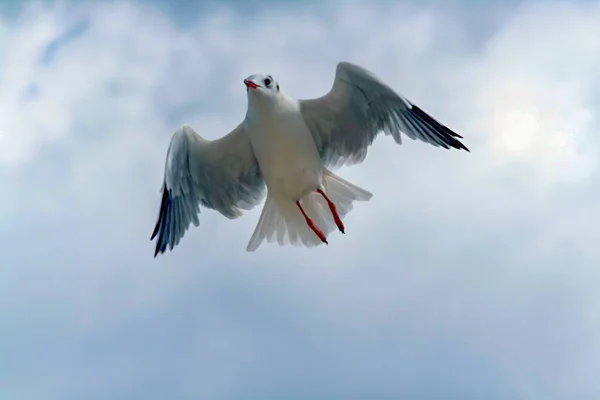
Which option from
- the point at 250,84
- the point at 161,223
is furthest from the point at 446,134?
the point at 161,223

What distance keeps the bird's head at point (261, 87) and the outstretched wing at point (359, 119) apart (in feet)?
1.39

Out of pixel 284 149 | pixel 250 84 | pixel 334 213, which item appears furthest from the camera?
pixel 334 213

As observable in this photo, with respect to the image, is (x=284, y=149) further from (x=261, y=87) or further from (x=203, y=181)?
(x=203, y=181)

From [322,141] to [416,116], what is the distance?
3.21 ft

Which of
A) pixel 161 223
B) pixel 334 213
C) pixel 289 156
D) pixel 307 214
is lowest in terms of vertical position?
pixel 161 223

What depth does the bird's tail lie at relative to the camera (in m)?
10.2

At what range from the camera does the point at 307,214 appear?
10234 mm

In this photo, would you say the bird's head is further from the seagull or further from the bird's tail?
the bird's tail

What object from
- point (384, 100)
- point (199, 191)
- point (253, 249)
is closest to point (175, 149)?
point (199, 191)

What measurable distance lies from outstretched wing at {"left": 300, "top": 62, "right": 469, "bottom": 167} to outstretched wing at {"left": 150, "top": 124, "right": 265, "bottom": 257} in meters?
0.70

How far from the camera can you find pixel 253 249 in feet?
33.9

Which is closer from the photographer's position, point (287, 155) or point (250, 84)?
point (250, 84)

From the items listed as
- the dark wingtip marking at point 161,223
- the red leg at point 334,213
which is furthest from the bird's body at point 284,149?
the dark wingtip marking at point 161,223

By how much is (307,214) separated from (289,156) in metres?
0.69
